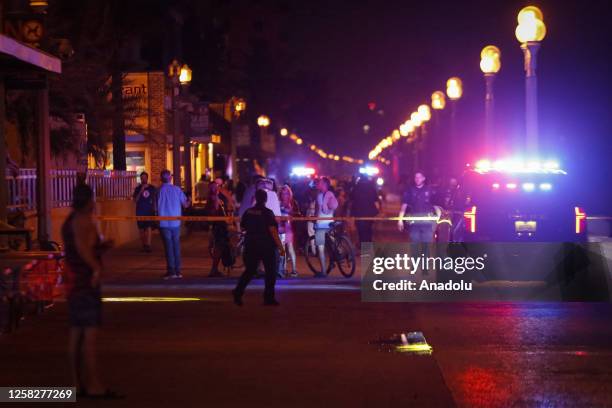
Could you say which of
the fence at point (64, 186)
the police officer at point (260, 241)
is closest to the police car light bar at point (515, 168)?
the police officer at point (260, 241)

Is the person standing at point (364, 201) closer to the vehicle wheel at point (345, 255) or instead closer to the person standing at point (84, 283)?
the vehicle wheel at point (345, 255)

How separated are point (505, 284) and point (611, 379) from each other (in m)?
8.33

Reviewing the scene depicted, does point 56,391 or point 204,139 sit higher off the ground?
point 204,139

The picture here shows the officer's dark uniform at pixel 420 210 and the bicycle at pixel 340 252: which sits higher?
the officer's dark uniform at pixel 420 210

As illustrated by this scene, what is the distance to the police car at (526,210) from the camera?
17.5 m

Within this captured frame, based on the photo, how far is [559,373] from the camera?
9.80m

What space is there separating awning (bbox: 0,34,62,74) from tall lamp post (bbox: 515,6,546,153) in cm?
1218

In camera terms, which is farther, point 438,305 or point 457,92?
point 457,92

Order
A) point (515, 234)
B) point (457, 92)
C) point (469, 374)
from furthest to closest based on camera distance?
point (457, 92)
point (515, 234)
point (469, 374)

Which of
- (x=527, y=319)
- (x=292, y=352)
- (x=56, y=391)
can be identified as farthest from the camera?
(x=527, y=319)

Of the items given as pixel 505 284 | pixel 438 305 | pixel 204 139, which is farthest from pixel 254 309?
pixel 204 139

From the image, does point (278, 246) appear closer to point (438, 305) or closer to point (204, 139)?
point (438, 305)

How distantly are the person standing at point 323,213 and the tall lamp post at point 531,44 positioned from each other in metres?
6.59

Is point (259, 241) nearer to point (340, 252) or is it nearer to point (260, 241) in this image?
point (260, 241)
